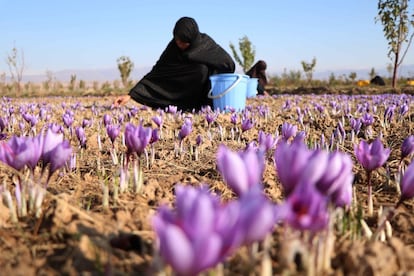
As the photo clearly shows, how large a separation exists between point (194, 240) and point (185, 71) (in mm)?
6644

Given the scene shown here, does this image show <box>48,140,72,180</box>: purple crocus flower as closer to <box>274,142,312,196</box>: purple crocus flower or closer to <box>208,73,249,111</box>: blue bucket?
<box>274,142,312,196</box>: purple crocus flower

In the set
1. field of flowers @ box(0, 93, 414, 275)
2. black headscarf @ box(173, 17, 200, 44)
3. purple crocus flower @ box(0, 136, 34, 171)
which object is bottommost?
field of flowers @ box(0, 93, 414, 275)

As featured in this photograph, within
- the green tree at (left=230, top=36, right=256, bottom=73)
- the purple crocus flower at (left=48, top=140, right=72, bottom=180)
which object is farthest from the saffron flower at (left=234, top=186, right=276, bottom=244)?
the green tree at (left=230, top=36, right=256, bottom=73)

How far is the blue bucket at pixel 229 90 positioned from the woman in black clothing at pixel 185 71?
637 millimetres

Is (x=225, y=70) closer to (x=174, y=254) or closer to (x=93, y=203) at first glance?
(x=93, y=203)

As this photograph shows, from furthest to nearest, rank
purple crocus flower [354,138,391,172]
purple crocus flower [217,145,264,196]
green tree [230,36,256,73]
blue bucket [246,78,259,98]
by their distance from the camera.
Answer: green tree [230,36,256,73], blue bucket [246,78,259,98], purple crocus flower [354,138,391,172], purple crocus flower [217,145,264,196]

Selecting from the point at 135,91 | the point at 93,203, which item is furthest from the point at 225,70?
the point at 93,203

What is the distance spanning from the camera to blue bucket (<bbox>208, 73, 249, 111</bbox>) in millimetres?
6176

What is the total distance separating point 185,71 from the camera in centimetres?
717

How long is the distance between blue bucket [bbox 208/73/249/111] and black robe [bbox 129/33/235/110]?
633 mm

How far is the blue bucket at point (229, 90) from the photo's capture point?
6.18 m

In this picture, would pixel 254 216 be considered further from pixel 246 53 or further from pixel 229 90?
pixel 246 53

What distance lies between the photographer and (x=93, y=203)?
1700 millimetres

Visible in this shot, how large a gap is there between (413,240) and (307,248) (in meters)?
0.72
